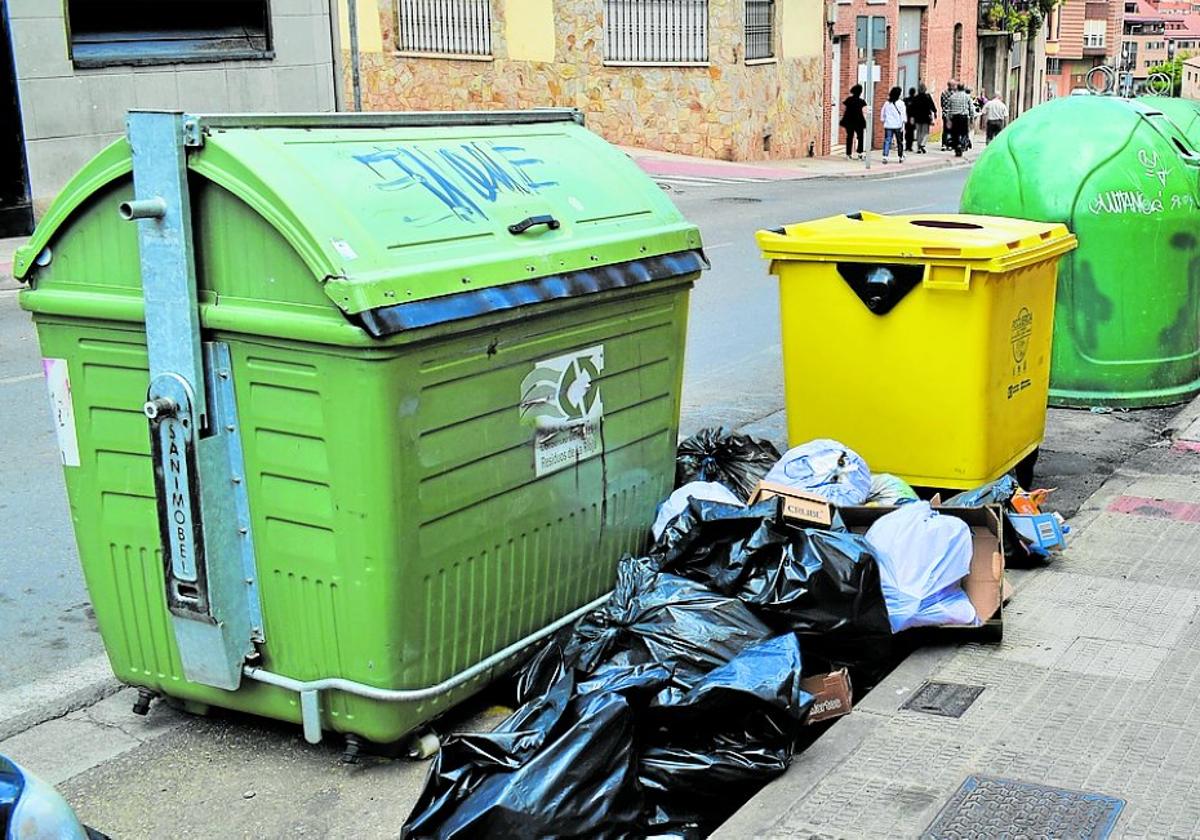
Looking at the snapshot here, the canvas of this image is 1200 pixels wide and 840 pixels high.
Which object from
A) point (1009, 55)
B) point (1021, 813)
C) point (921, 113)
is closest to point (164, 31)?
point (1021, 813)

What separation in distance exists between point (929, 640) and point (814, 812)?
1.20m

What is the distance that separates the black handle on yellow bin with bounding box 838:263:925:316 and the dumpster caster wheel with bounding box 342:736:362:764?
8.67ft

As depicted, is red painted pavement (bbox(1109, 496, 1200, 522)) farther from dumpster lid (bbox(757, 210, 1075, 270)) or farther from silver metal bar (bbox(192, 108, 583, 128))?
silver metal bar (bbox(192, 108, 583, 128))

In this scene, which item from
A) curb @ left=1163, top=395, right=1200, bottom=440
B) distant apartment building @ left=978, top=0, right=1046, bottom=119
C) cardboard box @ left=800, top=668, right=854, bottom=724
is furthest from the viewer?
distant apartment building @ left=978, top=0, right=1046, bottom=119

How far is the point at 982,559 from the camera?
4543mm

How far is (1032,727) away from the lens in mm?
3838

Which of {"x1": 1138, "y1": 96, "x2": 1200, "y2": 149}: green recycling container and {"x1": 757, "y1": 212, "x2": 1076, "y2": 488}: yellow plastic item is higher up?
{"x1": 1138, "y1": 96, "x2": 1200, "y2": 149}: green recycling container

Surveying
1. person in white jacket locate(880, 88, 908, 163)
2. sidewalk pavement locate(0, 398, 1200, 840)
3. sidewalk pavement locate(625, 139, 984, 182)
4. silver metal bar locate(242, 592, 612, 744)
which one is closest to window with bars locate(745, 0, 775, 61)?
sidewalk pavement locate(625, 139, 984, 182)

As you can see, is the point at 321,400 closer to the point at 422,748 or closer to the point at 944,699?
the point at 422,748

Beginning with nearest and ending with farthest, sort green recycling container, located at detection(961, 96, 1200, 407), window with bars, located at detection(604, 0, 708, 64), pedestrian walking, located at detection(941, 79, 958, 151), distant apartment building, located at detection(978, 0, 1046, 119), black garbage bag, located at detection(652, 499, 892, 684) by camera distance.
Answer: black garbage bag, located at detection(652, 499, 892, 684) → green recycling container, located at detection(961, 96, 1200, 407) → window with bars, located at detection(604, 0, 708, 64) → pedestrian walking, located at detection(941, 79, 958, 151) → distant apartment building, located at detection(978, 0, 1046, 119)

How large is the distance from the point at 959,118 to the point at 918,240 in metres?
27.8

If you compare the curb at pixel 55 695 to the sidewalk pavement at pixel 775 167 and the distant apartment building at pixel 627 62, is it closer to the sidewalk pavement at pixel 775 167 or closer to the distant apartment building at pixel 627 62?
the sidewalk pavement at pixel 775 167

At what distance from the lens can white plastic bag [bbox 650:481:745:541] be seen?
15.0 feet

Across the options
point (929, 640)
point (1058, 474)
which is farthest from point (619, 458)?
point (1058, 474)
